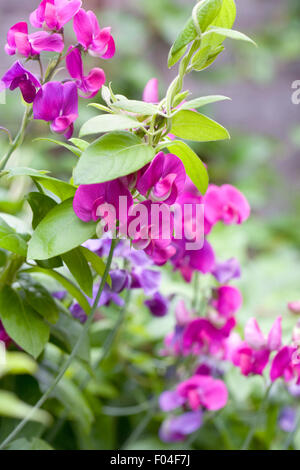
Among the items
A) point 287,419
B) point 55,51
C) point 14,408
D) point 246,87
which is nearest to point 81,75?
point 55,51

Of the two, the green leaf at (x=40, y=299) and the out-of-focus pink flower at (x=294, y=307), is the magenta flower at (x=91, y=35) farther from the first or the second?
the out-of-focus pink flower at (x=294, y=307)

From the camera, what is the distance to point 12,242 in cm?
39

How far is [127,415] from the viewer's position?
0.78 meters

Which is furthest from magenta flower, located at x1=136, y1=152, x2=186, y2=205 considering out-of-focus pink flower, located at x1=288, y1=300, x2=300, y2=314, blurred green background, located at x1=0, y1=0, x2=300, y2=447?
blurred green background, located at x1=0, y1=0, x2=300, y2=447

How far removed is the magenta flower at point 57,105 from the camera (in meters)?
0.40

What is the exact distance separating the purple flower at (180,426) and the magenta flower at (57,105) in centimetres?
39

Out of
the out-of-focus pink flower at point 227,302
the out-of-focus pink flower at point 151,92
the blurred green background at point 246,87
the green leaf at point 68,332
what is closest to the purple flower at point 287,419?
the out-of-focus pink flower at point 227,302

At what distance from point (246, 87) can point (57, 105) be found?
2.35 m

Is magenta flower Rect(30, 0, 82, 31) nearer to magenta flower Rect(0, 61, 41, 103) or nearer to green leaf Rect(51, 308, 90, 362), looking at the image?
magenta flower Rect(0, 61, 41, 103)

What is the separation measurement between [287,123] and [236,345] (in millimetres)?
2243

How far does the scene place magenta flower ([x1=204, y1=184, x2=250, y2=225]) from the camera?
0.54m

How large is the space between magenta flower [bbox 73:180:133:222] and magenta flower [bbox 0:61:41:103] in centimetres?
9

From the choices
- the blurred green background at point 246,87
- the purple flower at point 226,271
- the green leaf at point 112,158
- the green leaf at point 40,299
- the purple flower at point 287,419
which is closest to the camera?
the green leaf at point 112,158

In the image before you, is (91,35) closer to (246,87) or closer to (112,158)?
(112,158)
